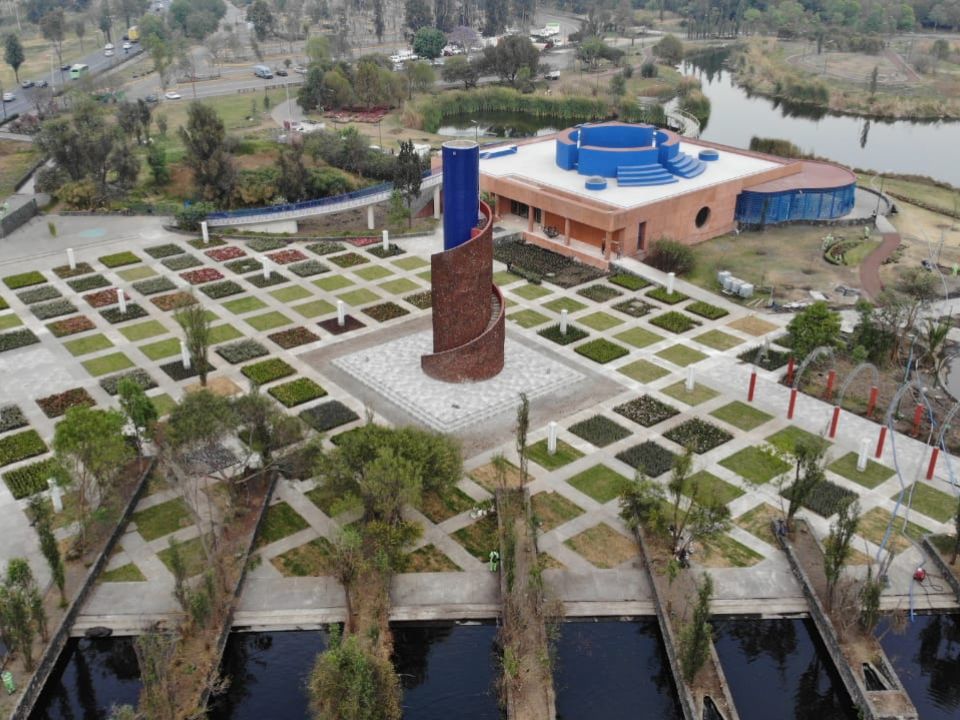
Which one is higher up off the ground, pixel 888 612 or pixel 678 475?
pixel 678 475

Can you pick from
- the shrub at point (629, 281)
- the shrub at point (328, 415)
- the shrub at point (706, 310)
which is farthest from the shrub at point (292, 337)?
the shrub at point (706, 310)

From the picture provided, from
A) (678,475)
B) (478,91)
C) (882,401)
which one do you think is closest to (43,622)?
(678,475)

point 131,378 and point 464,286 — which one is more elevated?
point 464,286

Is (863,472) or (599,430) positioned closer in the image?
(863,472)

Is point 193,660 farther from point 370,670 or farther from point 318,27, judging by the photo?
point 318,27

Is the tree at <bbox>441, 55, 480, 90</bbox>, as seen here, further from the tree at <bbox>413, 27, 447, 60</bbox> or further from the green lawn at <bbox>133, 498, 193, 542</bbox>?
the green lawn at <bbox>133, 498, 193, 542</bbox>

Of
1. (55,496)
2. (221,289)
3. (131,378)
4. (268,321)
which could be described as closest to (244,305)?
(221,289)

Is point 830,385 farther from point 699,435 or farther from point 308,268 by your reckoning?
point 308,268
